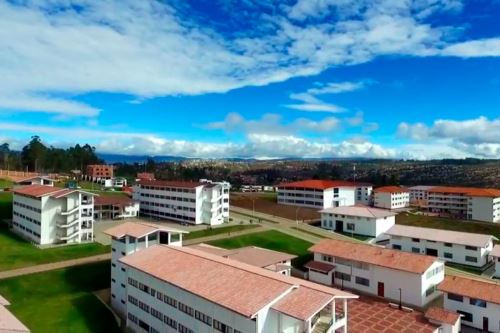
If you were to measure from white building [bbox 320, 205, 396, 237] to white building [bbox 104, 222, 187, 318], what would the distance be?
40.4 m

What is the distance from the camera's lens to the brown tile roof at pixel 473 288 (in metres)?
38.3

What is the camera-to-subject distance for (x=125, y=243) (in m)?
44.5

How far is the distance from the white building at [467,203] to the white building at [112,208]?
247 ft

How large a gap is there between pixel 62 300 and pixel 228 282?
69.8 ft

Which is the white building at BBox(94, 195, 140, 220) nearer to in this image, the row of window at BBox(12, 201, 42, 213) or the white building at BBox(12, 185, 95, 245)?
the row of window at BBox(12, 201, 42, 213)

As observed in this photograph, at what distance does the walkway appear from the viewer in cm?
4716

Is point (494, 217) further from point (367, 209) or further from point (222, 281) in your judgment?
point (222, 281)

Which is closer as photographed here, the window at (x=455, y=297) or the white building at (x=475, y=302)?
the white building at (x=475, y=302)

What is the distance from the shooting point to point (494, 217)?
94062mm

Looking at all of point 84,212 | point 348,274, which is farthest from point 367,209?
point 84,212

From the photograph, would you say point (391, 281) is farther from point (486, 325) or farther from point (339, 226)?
point (339, 226)

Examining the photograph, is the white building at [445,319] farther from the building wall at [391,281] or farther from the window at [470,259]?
the window at [470,259]

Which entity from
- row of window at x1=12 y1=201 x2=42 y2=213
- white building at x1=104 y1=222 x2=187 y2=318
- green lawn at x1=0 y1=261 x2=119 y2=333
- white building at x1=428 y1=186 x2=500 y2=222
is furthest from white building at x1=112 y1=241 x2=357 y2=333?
white building at x1=428 y1=186 x2=500 y2=222

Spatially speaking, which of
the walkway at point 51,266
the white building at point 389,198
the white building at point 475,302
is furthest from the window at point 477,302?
the white building at point 389,198
